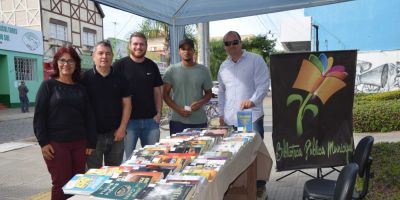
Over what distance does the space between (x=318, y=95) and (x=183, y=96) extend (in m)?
1.59

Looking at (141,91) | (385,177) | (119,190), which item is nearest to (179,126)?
(141,91)

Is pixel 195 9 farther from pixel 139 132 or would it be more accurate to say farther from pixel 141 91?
pixel 139 132

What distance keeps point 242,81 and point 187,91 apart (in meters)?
0.65

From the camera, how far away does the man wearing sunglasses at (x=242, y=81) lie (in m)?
4.38

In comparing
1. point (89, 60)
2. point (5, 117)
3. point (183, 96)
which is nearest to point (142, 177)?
point (183, 96)

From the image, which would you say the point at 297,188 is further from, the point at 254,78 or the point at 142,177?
the point at 142,177

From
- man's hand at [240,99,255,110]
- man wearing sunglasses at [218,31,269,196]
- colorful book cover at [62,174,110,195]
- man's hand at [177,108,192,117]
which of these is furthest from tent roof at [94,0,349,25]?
colorful book cover at [62,174,110,195]

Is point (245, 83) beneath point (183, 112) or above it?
above

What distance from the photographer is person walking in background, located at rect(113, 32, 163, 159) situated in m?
4.16

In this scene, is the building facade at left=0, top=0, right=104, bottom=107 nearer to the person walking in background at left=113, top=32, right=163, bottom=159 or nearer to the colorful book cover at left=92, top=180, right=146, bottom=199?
the person walking in background at left=113, top=32, right=163, bottom=159

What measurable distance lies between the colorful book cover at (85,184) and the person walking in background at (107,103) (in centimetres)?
142

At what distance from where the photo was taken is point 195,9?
579 cm

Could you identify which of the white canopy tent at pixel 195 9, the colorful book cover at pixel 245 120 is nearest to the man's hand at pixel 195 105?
the colorful book cover at pixel 245 120

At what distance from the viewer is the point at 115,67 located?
4.12 m
